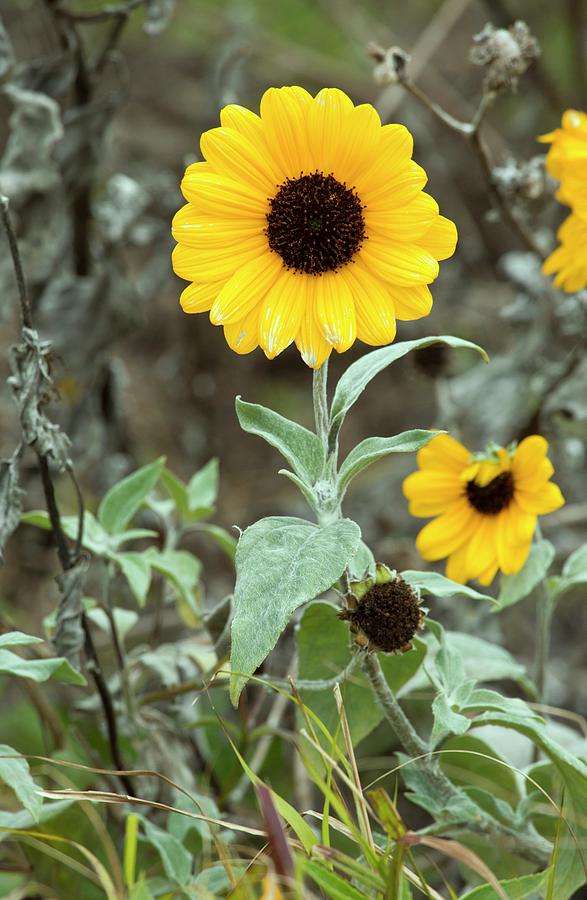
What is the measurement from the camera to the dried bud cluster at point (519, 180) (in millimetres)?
1075

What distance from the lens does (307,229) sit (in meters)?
0.71

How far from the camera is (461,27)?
92.5 inches

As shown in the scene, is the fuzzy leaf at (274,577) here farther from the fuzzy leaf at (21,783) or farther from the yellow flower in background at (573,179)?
the yellow flower in background at (573,179)

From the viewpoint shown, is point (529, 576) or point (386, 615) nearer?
point (386, 615)

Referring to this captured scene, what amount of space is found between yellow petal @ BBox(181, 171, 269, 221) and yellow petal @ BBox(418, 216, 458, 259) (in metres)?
0.12

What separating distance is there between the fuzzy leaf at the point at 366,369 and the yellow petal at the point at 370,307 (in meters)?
0.01

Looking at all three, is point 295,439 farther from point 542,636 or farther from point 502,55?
point 502,55

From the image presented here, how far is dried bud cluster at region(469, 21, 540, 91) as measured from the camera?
965mm

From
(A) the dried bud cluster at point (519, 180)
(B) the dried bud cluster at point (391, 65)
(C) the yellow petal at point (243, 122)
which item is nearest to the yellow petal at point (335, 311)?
(C) the yellow petal at point (243, 122)

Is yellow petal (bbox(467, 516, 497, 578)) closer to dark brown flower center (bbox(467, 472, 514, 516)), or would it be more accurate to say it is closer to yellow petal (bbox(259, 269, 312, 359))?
dark brown flower center (bbox(467, 472, 514, 516))

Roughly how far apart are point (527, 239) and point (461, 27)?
1377mm

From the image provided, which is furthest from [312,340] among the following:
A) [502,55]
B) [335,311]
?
[502,55]

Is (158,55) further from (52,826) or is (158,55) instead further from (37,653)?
(52,826)

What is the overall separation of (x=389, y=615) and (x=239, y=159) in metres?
0.33
